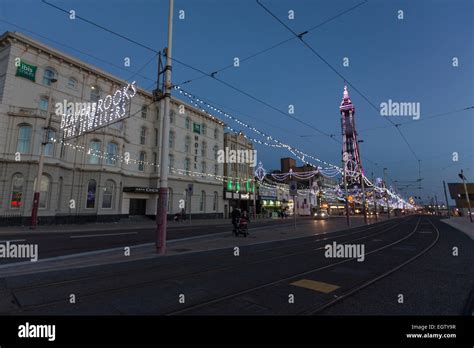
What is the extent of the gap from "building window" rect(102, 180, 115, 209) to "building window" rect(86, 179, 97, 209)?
40.4 inches

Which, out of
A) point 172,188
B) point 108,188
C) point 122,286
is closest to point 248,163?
point 172,188

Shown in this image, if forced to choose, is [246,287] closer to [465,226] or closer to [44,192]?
[44,192]

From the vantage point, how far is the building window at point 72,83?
25967 mm

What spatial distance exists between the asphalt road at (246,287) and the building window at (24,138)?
67.9 feet

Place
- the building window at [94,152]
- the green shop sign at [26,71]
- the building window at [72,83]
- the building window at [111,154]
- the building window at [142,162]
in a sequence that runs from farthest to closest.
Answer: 1. the building window at [142,162]
2. the building window at [111,154]
3. the building window at [94,152]
4. the building window at [72,83]
5. the green shop sign at [26,71]

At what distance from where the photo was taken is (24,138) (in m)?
22.4

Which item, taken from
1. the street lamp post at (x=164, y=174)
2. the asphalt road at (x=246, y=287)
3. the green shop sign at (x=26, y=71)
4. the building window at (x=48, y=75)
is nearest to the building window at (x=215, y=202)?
the building window at (x=48, y=75)

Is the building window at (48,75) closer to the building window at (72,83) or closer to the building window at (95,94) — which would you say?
the building window at (72,83)

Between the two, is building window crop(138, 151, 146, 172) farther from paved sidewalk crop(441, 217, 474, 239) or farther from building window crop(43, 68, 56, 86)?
paved sidewalk crop(441, 217, 474, 239)

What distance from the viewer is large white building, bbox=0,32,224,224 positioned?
21.7 metres

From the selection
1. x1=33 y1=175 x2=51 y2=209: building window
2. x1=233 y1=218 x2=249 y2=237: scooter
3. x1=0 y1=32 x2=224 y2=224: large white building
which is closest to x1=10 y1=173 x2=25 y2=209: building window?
x1=0 y1=32 x2=224 y2=224: large white building
